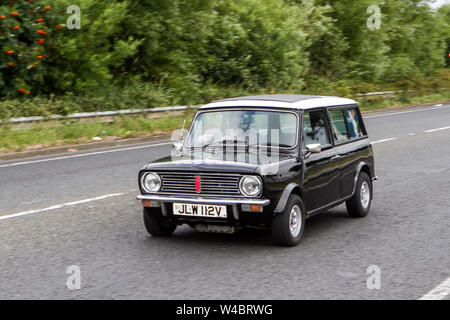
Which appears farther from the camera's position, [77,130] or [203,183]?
[77,130]

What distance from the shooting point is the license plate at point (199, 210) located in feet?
20.5

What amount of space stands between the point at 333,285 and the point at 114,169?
8.04 metres

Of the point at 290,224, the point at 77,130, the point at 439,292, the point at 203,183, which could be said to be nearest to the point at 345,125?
the point at 290,224

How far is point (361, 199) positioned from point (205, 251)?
2690 mm

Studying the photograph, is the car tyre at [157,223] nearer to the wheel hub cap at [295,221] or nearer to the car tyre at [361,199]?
the wheel hub cap at [295,221]

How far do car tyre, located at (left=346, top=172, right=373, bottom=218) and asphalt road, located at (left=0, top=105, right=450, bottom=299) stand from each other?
0.14 meters

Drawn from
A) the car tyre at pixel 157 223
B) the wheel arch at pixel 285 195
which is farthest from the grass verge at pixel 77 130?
the wheel arch at pixel 285 195

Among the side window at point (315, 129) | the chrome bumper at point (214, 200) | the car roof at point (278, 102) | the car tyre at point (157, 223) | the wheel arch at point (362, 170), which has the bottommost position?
the car tyre at point (157, 223)

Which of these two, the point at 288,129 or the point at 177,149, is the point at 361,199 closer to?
the point at 288,129

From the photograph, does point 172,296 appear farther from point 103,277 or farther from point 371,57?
point 371,57

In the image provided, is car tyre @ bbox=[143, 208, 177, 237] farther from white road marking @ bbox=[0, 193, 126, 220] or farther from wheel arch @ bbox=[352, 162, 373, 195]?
wheel arch @ bbox=[352, 162, 373, 195]

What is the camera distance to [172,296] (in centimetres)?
498

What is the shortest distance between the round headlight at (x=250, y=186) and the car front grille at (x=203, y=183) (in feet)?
0.16

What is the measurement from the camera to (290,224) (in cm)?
650
